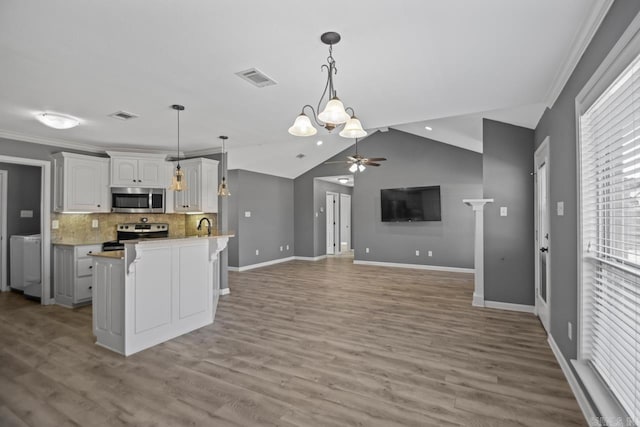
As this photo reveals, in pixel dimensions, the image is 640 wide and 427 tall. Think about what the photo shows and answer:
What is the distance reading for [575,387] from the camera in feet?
7.66

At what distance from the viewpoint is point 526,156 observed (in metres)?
4.35

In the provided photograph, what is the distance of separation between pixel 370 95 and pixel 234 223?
5387 mm

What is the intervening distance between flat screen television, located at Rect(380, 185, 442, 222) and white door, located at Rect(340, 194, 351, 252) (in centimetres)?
310

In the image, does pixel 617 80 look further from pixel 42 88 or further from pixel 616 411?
pixel 42 88

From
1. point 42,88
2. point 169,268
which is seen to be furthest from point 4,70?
point 169,268

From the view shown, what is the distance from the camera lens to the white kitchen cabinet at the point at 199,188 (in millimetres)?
5477

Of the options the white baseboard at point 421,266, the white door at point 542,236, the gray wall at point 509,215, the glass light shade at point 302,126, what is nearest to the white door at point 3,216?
the glass light shade at point 302,126

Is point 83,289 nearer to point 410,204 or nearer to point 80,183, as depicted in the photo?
point 80,183

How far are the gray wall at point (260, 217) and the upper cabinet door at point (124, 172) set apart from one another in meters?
2.50

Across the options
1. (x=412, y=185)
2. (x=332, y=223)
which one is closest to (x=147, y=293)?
(x=412, y=185)

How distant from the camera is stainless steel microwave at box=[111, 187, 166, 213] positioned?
17.5 feet

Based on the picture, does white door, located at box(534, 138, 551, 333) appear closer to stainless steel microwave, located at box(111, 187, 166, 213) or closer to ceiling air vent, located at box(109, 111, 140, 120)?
ceiling air vent, located at box(109, 111, 140, 120)

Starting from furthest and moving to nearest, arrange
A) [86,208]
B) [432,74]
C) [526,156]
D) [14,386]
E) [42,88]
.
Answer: [86,208]
[526,156]
[42,88]
[432,74]
[14,386]

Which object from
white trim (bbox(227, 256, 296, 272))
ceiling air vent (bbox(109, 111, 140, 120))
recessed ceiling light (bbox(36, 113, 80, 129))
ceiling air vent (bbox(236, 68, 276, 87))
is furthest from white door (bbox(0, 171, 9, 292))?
ceiling air vent (bbox(236, 68, 276, 87))
